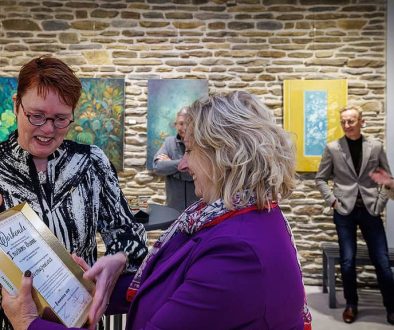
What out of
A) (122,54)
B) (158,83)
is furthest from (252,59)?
(122,54)

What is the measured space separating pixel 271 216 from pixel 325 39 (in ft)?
14.7

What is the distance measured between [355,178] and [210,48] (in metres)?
2.38

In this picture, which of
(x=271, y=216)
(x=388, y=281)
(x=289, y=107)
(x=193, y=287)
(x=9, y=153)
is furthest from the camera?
(x=289, y=107)

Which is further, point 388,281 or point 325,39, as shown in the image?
point 325,39

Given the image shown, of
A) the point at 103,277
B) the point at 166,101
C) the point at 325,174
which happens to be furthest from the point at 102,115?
the point at 103,277

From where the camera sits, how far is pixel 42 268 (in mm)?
964

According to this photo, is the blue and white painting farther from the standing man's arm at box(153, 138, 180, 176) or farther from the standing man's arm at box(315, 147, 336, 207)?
the standing man's arm at box(153, 138, 180, 176)

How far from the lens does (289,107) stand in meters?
4.95

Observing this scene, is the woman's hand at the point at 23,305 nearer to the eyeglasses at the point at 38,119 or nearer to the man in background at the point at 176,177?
the eyeglasses at the point at 38,119

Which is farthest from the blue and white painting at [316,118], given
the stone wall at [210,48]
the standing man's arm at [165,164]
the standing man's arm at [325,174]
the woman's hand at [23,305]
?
the woman's hand at [23,305]

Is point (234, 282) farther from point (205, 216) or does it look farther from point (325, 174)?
point (325, 174)

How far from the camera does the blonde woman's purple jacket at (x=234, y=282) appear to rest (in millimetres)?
891

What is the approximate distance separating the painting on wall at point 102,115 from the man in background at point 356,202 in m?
2.54

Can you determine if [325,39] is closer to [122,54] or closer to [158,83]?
[158,83]
